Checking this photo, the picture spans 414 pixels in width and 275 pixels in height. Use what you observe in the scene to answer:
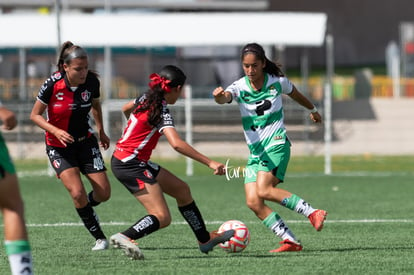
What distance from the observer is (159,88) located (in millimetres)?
9164

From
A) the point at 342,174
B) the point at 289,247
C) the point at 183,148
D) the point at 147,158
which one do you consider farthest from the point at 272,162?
the point at 342,174

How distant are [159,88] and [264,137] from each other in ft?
4.61

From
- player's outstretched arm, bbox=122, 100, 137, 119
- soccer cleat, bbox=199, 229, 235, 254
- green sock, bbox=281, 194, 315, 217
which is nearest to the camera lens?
player's outstretched arm, bbox=122, 100, 137, 119

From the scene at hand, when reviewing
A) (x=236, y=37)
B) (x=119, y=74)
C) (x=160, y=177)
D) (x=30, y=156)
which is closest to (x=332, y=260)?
(x=160, y=177)

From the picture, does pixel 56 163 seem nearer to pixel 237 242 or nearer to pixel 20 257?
pixel 237 242

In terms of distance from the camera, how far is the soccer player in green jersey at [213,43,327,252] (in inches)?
392

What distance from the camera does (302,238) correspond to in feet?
36.4

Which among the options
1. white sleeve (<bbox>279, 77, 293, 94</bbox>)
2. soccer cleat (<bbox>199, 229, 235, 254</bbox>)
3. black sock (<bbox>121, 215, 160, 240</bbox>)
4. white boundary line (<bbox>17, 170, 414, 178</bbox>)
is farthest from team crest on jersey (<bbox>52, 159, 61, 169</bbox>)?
white boundary line (<bbox>17, 170, 414, 178</bbox>)

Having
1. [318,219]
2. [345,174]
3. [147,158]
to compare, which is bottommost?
[345,174]

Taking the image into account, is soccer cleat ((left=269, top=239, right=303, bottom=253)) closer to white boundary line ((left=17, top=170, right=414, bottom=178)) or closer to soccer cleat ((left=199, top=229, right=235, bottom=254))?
soccer cleat ((left=199, top=229, right=235, bottom=254))

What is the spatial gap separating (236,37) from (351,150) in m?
4.74

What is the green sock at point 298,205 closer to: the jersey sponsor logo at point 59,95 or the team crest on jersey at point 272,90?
the team crest on jersey at point 272,90

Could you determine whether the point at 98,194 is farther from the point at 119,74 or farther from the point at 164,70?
the point at 119,74

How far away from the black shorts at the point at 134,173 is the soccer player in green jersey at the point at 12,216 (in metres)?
2.58
